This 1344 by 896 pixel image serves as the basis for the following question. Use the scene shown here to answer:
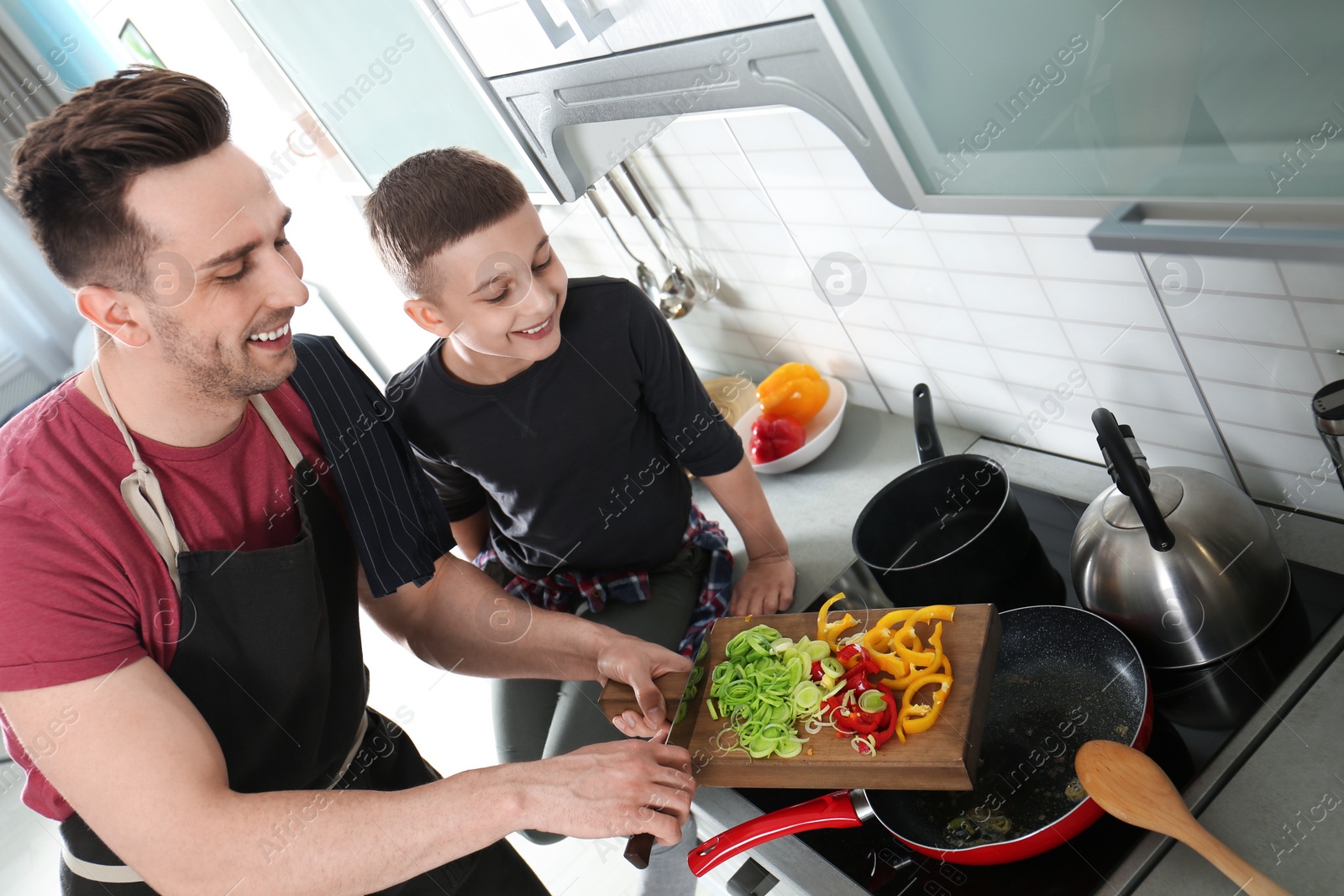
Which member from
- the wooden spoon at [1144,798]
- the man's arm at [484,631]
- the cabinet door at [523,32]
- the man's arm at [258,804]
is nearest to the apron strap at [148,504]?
the man's arm at [258,804]

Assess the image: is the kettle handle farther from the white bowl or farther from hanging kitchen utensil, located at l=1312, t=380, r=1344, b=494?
the white bowl

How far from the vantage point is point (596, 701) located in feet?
4.33

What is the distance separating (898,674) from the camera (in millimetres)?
888

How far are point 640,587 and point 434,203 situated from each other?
2.01ft

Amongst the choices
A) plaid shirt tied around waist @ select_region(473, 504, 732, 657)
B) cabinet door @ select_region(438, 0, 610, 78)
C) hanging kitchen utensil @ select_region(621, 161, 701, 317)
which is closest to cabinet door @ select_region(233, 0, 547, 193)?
cabinet door @ select_region(438, 0, 610, 78)

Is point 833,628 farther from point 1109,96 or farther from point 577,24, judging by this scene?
point 577,24

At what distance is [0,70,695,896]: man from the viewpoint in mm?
752

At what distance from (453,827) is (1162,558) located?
0.70 metres

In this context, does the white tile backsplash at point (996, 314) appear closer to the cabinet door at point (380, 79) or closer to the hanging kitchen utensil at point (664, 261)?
the hanging kitchen utensil at point (664, 261)

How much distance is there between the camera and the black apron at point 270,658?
0.86 meters

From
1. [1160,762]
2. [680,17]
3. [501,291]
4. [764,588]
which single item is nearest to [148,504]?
[501,291]

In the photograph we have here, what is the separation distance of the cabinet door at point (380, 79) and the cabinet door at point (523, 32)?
52 mm

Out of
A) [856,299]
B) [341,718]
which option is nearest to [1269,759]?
[856,299]

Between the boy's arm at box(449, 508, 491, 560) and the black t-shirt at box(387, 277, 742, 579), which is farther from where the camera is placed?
the boy's arm at box(449, 508, 491, 560)
